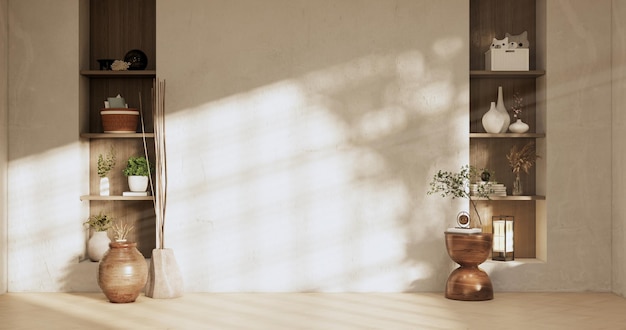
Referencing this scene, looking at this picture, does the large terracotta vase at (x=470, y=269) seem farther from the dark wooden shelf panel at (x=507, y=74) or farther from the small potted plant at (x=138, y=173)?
the small potted plant at (x=138, y=173)

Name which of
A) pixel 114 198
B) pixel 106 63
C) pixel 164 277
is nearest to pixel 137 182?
pixel 114 198

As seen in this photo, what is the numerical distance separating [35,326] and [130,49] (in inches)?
115

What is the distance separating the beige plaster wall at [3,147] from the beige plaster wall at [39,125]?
0.05 m

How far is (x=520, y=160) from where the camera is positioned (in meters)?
7.11

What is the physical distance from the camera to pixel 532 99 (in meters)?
7.27

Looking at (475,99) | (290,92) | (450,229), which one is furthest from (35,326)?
(475,99)

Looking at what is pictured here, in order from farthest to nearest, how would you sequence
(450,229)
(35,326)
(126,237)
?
(126,237)
(450,229)
(35,326)

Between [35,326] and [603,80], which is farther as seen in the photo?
[603,80]

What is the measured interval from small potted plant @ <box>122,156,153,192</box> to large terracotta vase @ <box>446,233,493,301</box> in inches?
108

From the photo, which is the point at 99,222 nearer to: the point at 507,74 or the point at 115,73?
the point at 115,73

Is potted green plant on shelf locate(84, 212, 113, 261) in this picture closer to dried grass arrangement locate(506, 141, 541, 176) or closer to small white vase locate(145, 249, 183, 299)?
small white vase locate(145, 249, 183, 299)

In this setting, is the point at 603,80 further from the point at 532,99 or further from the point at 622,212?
the point at 622,212

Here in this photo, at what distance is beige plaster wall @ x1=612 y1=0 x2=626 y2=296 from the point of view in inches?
263

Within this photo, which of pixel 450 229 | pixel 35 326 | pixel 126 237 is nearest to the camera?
pixel 35 326
